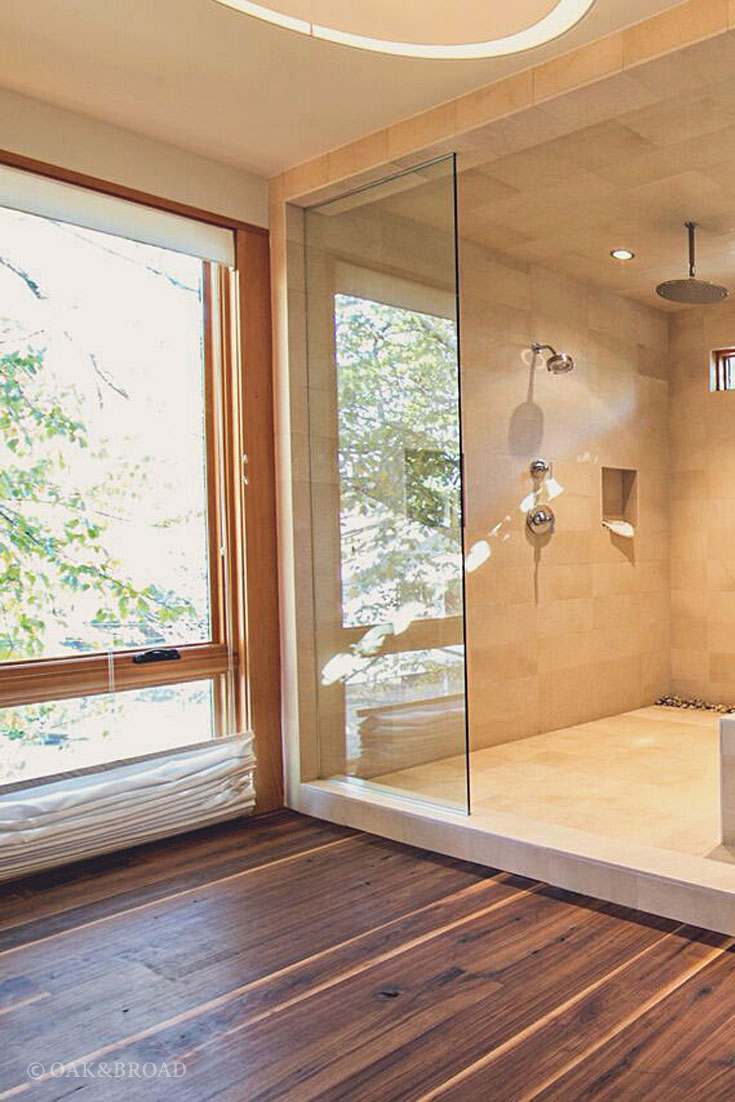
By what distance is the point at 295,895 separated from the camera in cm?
297

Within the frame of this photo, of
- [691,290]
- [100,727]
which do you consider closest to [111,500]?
[100,727]

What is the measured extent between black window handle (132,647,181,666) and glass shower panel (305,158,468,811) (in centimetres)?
62

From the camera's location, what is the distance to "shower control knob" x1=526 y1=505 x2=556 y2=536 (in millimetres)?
5051

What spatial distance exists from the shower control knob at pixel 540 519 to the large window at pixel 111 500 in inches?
73.8

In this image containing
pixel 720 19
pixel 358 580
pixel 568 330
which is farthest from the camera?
pixel 568 330

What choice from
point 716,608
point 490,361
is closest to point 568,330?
point 490,361

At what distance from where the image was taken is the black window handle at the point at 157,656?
3518 millimetres

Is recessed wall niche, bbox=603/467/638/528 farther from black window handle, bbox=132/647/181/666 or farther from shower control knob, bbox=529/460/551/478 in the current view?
black window handle, bbox=132/647/181/666

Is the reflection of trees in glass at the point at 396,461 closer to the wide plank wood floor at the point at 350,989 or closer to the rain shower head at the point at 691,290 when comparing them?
the wide plank wood floor at the point at 350,989

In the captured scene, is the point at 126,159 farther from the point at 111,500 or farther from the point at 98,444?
the point at 111,500

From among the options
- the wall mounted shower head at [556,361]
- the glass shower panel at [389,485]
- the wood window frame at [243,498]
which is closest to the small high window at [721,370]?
the wall mounted shower head at [556,361]

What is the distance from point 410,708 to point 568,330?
2.76 meters

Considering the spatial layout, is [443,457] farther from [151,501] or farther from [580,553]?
[580,553]

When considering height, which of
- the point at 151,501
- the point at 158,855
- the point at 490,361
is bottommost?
the point at 158,855
